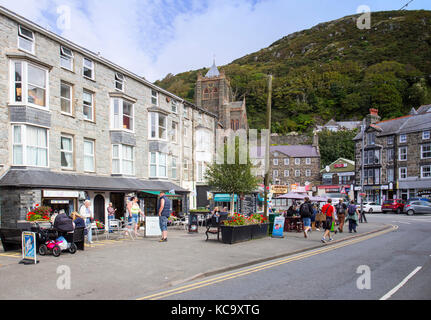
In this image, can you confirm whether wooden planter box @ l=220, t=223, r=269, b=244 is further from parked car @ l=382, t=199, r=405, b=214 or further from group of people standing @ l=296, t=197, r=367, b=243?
parked car @ l=382, t=199, r=405, b=214

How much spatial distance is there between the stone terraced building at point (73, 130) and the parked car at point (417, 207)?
24992 millimetres

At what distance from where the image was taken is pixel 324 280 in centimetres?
847

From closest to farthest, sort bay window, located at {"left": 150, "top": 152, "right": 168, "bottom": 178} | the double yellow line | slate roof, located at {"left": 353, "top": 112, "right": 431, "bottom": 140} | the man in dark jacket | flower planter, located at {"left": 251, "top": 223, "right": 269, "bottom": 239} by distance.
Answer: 1. the double yellow line
2. the man in dark jacket
3. flower planter, located at {"left": 251, "top": 223, "right": 269, "bottom": 239}
4. bay window, located at {"left": 150, "top": 152, "right": 168, "bottom": 178}
5. slate roof, located at {"left": 353, "top": 112, "right": 431, "bottom": 140}

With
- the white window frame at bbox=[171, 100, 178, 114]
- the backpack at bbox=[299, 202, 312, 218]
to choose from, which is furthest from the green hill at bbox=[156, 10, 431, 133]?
the backpack at bbox=[299, 202, 312, 218]

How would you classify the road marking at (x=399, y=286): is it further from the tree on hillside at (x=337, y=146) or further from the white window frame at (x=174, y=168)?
the tree on hillside at (x=337, y=146)

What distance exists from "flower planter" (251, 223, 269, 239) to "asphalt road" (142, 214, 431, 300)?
350cm

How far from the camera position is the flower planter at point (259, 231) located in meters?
15.8

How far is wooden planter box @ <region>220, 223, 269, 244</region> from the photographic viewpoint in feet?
47.2

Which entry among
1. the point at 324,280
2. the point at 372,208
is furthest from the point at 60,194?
the point at 372,208

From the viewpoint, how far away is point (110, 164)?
2323 cm

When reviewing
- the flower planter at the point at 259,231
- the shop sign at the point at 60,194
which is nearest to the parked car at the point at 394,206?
the flower planter at the point at 259,231

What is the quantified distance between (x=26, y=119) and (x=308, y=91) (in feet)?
391

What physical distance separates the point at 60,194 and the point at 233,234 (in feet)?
30.2

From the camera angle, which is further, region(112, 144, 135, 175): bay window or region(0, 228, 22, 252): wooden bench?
region(112, 144, 135, 175): bay window
